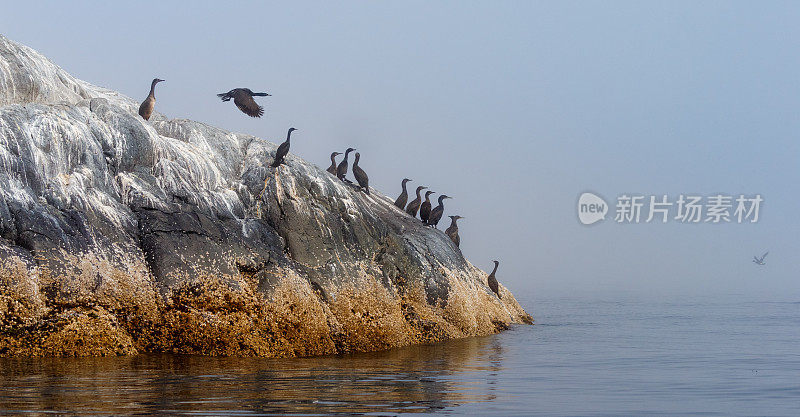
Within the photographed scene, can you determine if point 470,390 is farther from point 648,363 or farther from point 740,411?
point 648,363

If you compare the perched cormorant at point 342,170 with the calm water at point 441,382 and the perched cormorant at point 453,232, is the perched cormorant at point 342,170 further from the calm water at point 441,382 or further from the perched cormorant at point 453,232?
the calm water at point 441,382

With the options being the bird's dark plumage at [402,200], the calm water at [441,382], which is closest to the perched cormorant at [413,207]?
the bird's dark plumage at [402,200]

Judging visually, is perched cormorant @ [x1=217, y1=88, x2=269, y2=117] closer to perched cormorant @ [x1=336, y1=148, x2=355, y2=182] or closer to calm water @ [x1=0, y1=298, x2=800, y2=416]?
perched cormorant @ [x1=336, y1=148, x2=355, y2=182]

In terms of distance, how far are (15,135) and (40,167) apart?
75 cm

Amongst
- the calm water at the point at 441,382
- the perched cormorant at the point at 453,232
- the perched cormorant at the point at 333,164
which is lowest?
the calm water at the point at 441,382

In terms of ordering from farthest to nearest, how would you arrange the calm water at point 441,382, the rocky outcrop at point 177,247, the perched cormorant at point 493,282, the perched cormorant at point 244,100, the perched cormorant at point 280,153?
the perched cormorant at point 493,282 < the perched cormorant at point 244,100 < the perched cormorant at point 280,153 < the rocky outcrop at point 177,247 < the calm water at point 441,382

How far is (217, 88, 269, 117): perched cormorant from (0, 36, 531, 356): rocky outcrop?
1.24 metres

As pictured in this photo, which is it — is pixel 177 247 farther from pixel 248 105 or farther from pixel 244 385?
pixel 248 105

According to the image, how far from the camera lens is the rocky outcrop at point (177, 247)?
14.2 meters

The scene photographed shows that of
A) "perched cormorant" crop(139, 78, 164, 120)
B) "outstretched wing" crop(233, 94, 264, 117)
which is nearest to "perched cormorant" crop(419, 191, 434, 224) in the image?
"outstretched wing" crop(233, 94, 264, 117)

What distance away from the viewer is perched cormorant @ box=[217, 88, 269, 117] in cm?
2005

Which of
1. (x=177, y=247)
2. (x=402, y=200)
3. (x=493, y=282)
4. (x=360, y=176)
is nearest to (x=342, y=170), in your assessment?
(x=360, y=176)

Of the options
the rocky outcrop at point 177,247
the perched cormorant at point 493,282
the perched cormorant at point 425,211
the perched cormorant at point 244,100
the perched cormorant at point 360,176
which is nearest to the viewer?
the rocky outcrop at point 177,247

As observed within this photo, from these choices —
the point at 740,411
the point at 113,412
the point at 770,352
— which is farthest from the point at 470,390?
the point at 770,352
